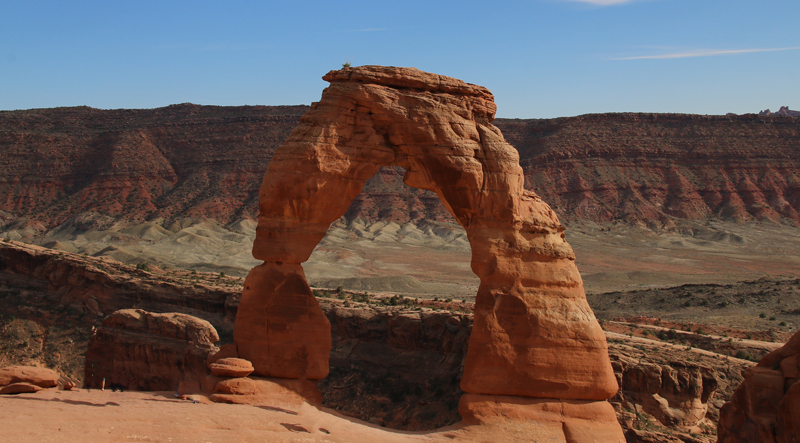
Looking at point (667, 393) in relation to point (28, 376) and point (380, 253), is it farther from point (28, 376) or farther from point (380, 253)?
point (380, 253)

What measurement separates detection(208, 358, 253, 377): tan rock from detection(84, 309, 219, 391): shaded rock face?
8.78m

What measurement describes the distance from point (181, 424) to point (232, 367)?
3.50 m

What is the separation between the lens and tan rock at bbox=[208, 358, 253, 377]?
1659 cm

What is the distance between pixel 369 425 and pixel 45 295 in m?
22.2

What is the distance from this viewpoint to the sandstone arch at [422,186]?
1678 cm

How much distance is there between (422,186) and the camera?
1839cm

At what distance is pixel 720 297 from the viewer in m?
43.3

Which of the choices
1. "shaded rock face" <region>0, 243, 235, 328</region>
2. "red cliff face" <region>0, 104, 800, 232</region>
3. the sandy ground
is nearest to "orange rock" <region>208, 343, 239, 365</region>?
the sandy ground

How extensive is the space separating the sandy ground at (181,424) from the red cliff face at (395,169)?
270 feet

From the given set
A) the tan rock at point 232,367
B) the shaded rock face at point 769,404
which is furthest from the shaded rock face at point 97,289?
the shaded rock face at point 769,404

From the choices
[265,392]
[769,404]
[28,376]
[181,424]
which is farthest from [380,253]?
[181,424]

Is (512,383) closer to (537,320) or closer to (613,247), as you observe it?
(537,320)

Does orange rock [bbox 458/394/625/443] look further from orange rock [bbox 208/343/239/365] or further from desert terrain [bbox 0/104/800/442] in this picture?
orange rock [bbox 208/343/239/365]

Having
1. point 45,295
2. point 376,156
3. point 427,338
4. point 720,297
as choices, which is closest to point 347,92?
point 376,156
